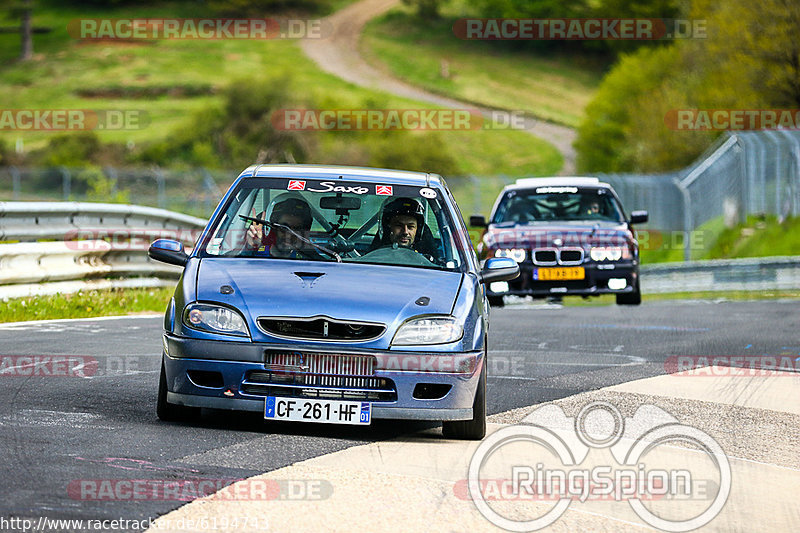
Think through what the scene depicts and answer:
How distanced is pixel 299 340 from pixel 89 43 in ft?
407

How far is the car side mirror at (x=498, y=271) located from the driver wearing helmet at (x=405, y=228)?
38 cm

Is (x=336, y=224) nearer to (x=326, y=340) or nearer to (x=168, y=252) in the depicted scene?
(x=168, y=252)

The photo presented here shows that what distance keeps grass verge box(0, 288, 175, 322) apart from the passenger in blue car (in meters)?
6.44

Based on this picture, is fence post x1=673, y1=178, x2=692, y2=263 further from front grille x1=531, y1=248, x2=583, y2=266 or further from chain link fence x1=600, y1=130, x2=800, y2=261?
front grille x1=531, y1=248, x2=583, y2=266

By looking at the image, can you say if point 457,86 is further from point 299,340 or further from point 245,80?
point 299,340

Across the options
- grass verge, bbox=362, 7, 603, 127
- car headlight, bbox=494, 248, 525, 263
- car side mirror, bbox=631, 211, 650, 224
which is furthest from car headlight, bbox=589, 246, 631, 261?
grass verge, bbox=362, 7, 603, 127

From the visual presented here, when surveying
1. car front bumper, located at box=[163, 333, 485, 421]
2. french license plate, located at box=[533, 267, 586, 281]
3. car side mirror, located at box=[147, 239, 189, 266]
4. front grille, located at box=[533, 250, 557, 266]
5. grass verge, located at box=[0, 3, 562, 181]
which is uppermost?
grass verge, located at box=[0, 3, 562, 181]

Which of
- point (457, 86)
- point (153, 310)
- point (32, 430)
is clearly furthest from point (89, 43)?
point (32, 430)

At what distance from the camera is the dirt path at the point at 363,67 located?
324 feet

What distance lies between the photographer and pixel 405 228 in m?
8.49

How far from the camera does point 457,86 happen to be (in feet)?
366

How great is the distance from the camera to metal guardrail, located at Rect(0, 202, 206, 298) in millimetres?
14867

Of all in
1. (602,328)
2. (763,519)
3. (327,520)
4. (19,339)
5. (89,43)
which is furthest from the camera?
(89,43)

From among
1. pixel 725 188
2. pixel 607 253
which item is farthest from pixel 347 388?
pixel 725 188
